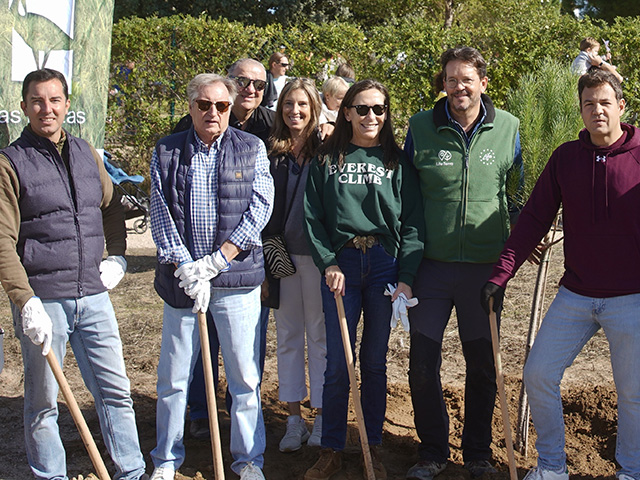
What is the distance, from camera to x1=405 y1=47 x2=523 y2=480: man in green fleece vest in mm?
3889

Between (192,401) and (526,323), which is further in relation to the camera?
(526,323)

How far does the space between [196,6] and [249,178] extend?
737 inches

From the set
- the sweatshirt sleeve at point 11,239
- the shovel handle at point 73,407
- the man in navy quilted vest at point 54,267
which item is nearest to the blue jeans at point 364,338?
the man in navy quilted vest at point 54,267

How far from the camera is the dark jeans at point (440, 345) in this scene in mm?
3939

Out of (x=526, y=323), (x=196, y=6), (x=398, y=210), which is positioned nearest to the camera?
(x=398, y=210)

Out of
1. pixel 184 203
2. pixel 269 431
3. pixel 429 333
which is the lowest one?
pixel 269 431

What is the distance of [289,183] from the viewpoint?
4.27 m

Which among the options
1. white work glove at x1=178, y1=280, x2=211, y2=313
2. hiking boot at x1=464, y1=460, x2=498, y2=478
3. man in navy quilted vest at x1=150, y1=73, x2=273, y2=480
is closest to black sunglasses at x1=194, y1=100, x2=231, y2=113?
man in navy quilted vest at x1=150, y1=73, x2=273, y2=480

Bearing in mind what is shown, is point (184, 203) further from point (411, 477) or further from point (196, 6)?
point (196, 6)

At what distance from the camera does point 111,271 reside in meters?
3.77

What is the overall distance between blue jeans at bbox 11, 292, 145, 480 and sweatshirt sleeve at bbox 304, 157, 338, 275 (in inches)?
43.5

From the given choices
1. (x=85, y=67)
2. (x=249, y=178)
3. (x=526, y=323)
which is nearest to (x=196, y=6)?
(x=85, y=67)

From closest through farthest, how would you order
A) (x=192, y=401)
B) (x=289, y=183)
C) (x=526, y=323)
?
1. (x=289, y=183)
2. (x=192, y=401)
3. (x=526, y=323)

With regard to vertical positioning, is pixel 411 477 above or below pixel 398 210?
below
